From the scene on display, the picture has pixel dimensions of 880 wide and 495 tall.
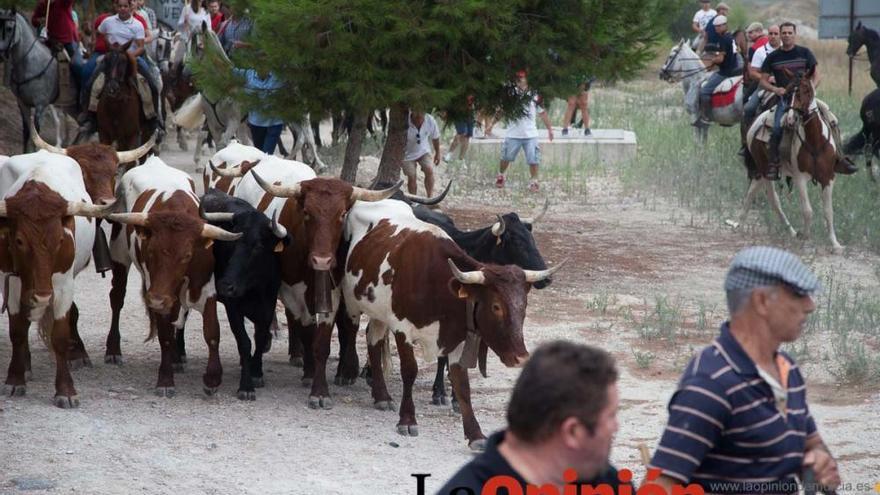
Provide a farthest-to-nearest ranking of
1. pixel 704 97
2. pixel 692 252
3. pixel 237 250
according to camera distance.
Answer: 1. pixel 704 97
2. pixel 692 252
3. pixel 237 250

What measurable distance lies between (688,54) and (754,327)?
23.8 metres

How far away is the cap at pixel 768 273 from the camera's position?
4.41m

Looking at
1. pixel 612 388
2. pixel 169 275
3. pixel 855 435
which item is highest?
pixel 612 388

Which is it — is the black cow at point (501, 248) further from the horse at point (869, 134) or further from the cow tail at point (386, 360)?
the horse at point (869, 134)

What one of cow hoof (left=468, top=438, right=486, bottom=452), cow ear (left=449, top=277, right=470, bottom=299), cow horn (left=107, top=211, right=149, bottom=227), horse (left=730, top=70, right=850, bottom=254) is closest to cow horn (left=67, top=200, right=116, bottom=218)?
cow horn (left=107, top=211, right=149, bottom=227)

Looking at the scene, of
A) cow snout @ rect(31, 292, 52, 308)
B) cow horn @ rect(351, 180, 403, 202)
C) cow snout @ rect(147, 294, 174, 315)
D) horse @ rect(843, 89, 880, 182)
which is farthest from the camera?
horse @ rect(843, 89, 880, 182)

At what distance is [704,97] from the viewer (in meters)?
23.8

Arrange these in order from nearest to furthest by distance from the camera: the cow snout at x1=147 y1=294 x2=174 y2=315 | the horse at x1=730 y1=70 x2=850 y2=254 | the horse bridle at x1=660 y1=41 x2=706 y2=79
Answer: the cow snout at x1=147 y1=294 x2=174 y2=315 < the horse at x1=730 y1=70 x2=850 y2=254 < the horse bridle at x1=660 y1=41 x2=706 y2=79

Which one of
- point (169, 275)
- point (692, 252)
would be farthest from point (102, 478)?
point (692, 252)

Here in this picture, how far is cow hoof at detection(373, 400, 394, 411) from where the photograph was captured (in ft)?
33.3

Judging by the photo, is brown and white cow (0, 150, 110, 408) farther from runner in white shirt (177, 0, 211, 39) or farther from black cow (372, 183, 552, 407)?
runner in white shirt (177, 0, 211, 39)

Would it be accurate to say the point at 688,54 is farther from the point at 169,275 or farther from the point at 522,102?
the point at 169,275

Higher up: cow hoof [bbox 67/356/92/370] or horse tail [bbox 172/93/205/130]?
horse tail [bbox 172/93/205/130]

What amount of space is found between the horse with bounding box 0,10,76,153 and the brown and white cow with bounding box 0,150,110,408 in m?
8.57
